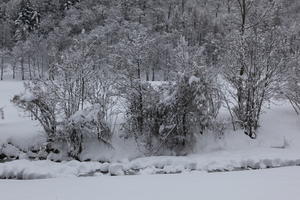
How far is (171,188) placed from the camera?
7.05 meters

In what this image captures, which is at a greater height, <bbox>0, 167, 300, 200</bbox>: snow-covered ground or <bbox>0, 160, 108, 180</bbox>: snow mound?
<bbox>0, 167, 300, 200</bbox>: snow-covered ground

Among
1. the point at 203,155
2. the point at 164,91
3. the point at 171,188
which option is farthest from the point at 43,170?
the point at 203,155

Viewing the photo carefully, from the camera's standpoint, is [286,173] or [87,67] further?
[87,67]

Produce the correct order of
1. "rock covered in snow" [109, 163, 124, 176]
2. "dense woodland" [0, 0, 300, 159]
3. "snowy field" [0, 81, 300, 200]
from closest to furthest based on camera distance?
"snowy field" [0, 81, 300, 200] < "rock covered in snow" [109, 163, 124, 176] < "dense woodland" [0, 0, 300, 159]

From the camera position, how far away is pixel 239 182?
7.30 meters

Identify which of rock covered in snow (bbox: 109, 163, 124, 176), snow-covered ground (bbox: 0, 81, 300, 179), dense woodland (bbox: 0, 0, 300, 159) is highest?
dense woodland (bbox: 0, 0, 300, 159)

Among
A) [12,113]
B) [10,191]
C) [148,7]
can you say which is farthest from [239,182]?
[148,7]

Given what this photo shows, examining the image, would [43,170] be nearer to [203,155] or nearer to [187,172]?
[187,172]

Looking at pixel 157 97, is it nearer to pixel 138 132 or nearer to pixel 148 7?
pixel 138 132

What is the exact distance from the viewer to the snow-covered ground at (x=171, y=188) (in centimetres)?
639

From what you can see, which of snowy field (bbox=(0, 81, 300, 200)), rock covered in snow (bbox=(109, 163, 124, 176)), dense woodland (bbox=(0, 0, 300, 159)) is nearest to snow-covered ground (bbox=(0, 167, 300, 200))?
snowy field (bbox=(0, 81, 300, 200))

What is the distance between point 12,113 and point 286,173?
18.5 m

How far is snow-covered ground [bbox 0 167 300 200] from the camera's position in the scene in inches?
251

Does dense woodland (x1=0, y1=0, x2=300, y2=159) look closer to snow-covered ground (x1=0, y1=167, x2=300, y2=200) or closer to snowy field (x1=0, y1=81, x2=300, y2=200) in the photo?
snowy field (x1=0, y1=81, x2=300, y2=200)
